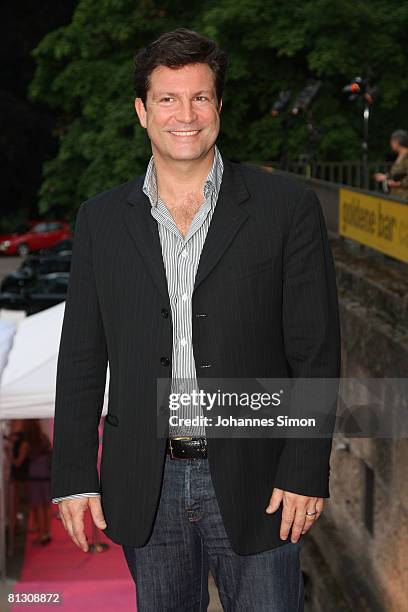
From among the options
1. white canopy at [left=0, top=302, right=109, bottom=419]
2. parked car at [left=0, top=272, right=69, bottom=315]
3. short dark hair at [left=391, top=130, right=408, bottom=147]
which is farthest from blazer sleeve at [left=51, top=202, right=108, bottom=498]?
parked car at [left=0, top=272, right=69, bottom=315]

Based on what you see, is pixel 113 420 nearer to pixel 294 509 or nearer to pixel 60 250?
pixel 294 509

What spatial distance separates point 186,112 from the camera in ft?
9.64

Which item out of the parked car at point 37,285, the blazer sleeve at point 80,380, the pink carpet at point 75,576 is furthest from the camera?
the parked car at point 37,285

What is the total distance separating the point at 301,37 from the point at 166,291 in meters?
20.0

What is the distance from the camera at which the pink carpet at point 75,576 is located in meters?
8.72

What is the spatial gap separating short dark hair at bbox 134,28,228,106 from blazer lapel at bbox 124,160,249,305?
30 centimetres

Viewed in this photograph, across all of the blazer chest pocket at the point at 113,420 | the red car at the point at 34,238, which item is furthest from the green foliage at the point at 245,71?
the blazer chest pocket at the point at 113,420

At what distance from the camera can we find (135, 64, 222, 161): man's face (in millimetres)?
2930

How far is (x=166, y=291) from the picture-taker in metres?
2.93

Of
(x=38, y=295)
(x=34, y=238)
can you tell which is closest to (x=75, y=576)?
(x=38, y=295)

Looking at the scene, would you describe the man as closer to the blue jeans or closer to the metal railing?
the blue jeans

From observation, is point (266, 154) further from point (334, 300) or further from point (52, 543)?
point (334, 300)

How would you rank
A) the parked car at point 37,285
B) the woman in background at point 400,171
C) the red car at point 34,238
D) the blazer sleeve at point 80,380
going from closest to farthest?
the blazer sleeve at point 80,380 → the woman in background at point 400,171 → the parked car at point 37,285 → the red car at point 34,238

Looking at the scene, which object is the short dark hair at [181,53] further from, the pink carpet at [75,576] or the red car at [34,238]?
the red car at [34,238]
